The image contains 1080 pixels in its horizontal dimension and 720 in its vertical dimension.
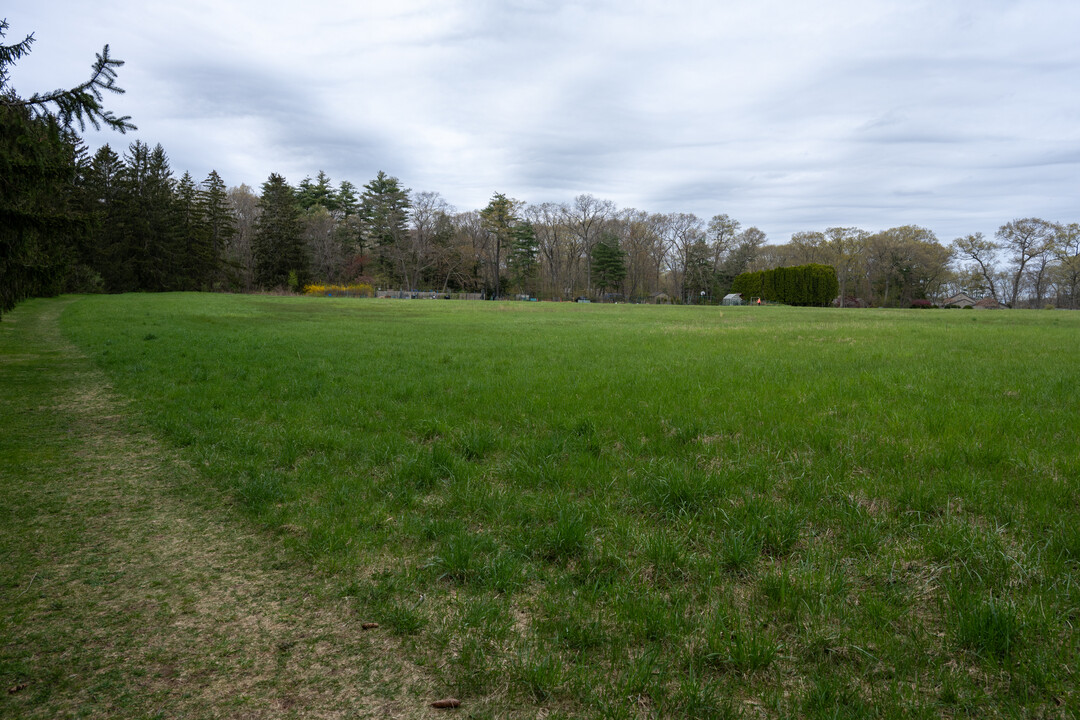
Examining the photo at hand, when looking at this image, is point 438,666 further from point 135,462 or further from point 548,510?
point 135,462

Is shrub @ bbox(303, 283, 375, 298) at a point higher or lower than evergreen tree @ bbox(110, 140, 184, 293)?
lower

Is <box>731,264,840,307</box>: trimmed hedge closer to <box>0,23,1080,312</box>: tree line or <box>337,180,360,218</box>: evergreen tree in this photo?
<box>0,23,1080,312</box>: tree line

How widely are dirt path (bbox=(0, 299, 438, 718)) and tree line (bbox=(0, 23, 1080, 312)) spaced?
5405cm

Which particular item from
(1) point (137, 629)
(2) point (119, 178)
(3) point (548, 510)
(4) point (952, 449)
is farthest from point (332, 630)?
(2) point (119, 178)

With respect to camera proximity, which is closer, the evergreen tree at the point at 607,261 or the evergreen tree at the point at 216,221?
the evergreen tree at the point at 216,221

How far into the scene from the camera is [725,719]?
2100 millimetres

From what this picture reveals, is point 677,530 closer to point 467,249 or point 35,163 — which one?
point 35,163

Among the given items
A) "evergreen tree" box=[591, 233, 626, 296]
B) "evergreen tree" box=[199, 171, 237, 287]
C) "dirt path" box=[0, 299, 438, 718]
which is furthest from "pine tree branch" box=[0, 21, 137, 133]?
"evergreen tree" box=[591, 233, 626, 296]

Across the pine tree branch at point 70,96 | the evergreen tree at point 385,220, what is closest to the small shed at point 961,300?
the evergreen tree at point 385,220

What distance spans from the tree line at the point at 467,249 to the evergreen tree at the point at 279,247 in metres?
0.17

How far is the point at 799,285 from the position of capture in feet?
205

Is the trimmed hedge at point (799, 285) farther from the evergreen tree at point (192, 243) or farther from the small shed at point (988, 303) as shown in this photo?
the evergreen tree at point (192, 243)

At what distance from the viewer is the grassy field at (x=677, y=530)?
232 centimetres

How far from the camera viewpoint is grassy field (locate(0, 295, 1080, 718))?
7.60 ft
